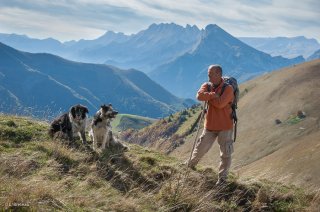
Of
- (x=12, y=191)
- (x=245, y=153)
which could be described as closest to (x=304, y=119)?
(x=245, y=153)

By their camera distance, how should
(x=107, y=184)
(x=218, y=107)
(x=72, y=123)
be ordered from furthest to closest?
(x=72, y=123) → (x=218, y=107) → (x=107, y=184)

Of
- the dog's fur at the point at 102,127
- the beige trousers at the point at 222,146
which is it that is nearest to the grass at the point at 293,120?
the dog's fur at the point at 102,127

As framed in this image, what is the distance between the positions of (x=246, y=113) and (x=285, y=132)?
109 ft

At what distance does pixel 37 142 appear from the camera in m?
12.9

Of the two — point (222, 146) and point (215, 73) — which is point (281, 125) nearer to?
point (222, 146)

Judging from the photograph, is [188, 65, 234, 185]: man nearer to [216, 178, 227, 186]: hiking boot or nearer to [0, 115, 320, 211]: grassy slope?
[216, 178, 227, 186]: hiking boot

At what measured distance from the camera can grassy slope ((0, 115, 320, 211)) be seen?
8.00 metres

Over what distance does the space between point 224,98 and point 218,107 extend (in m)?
0.32

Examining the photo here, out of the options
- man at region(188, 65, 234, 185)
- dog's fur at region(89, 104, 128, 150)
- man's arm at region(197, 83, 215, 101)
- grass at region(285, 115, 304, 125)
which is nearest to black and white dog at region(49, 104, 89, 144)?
dog's fur at region(89, 104, 128, 150)

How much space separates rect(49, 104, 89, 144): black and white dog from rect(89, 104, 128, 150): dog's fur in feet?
1.57

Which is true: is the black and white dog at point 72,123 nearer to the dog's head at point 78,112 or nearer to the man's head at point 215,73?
the dog's head at point 78,112

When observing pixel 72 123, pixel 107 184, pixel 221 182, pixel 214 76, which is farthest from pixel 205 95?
pixel 72 123

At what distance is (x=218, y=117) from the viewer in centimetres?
1191

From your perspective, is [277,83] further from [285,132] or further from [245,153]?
[245,153]
